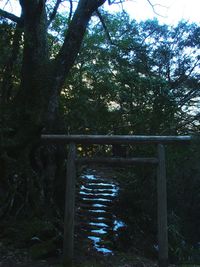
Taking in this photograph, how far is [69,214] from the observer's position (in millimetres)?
5676

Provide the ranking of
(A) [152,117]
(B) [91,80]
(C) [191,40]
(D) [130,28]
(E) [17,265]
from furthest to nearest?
1. (C) [191,40]
2. (D) [130,28]
3. (B) [91,80]
4. (A) [152,117]
5. (E) [17,265]

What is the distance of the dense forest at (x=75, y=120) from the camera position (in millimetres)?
6031

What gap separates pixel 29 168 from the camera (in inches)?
246

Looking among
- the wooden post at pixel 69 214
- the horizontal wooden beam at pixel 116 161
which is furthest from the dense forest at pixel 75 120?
the horizontal wooden beam at pixel 116 161

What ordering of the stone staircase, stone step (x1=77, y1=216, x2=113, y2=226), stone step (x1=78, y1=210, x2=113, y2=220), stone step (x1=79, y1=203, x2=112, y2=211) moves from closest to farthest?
the stone staircase < stone step (x1=77, y1=216, x2=113, y2=226) < stone step (x1=78, y1=210, x2=113, y2=220) < stone step (x1=79, y1=203, x2=112, y2=211)

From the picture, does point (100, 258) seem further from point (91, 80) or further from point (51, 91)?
point (91, 80)

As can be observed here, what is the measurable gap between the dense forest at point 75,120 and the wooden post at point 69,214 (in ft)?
1.24

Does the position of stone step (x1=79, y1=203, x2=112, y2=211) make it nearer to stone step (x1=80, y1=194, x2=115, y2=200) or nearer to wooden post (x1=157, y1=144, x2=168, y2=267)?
stone step (x1=80, y1=194, x2=115, y2=200)

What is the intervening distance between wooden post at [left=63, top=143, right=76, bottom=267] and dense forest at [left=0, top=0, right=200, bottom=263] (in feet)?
1.24

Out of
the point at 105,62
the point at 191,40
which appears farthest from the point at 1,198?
the point at 191,40

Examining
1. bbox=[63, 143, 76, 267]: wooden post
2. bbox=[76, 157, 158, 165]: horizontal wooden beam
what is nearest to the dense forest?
bbox=[63, 143, 76, 267]: wooden post

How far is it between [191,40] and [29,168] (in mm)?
12094

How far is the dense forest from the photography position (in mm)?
6031

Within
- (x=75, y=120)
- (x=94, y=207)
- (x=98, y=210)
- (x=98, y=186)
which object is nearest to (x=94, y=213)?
(x=98, y=210)
